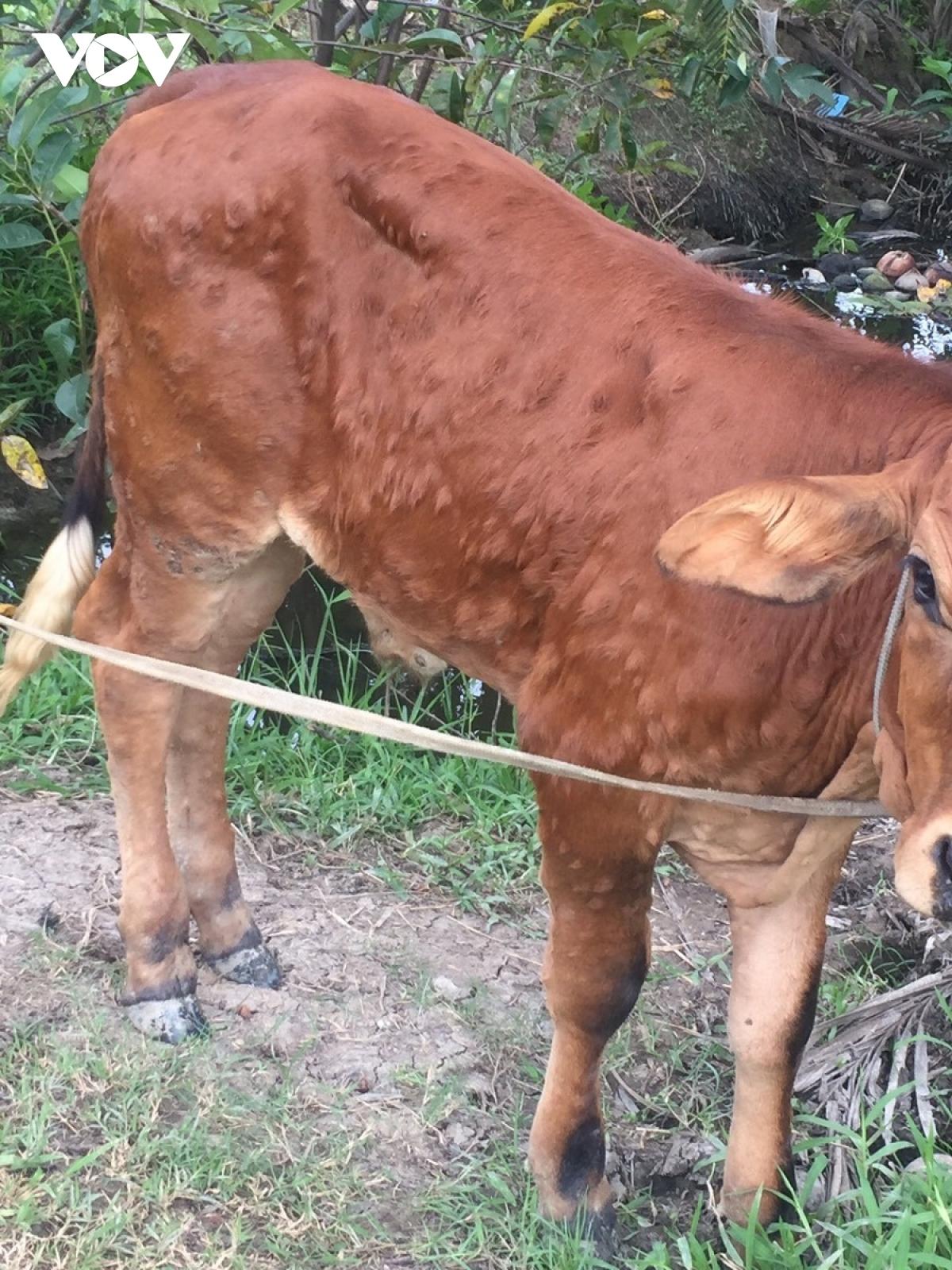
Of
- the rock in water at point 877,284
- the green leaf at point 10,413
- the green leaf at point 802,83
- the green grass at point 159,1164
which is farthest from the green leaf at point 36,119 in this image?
the rock in water at point 877,284

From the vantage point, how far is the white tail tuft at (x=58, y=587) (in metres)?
3.36

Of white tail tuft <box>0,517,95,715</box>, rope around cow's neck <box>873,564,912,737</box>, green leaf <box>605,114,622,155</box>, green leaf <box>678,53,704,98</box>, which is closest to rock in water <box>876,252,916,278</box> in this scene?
green leaf <box>605,114,622,155</box>

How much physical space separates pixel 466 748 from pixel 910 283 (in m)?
7.82

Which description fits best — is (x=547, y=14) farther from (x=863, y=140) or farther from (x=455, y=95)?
(x=863, y=140)

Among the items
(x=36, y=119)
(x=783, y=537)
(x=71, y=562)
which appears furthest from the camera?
(x=36, y=119)

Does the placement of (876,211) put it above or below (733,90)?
below

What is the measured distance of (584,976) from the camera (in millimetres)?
2572

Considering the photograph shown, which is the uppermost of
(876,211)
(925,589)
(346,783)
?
(925,589)

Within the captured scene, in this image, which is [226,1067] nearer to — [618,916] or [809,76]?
[618,916]

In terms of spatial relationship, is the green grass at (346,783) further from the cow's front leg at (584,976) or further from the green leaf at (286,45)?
the green leaf at (286,45)

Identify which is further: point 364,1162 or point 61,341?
point 61,341

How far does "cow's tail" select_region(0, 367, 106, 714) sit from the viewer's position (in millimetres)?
3328

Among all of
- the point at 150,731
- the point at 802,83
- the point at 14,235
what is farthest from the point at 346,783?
the point at 802,83

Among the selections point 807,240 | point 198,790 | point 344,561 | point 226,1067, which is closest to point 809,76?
point 344,561
